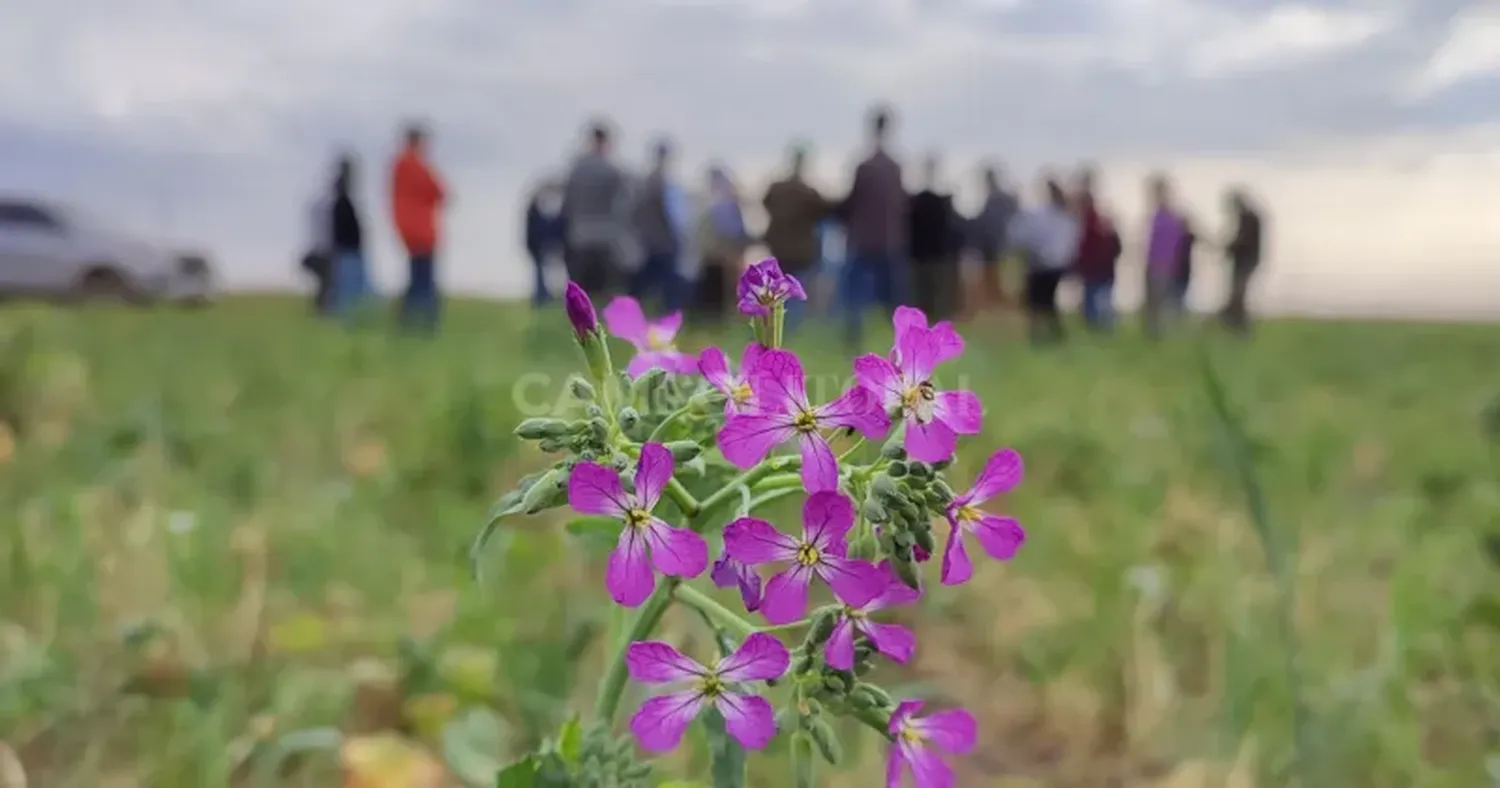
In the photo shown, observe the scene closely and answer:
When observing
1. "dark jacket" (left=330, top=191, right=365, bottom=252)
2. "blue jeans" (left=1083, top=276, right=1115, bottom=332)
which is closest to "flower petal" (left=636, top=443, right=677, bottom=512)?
"dark jacket" (left=330, top=191, right=365, bottom=252)

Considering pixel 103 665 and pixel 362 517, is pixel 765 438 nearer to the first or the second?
pixel 103 665

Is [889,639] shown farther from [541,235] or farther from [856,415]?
[541,235]

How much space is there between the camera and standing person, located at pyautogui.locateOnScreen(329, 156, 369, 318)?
34.0 ft

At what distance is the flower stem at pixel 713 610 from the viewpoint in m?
1.00

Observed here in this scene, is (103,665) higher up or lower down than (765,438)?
lower down

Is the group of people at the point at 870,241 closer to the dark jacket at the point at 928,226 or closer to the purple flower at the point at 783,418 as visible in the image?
the dark jacket at the point at 928,226

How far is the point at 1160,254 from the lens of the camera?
40.3 ft

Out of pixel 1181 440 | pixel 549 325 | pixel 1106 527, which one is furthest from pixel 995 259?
pixel 1106 527

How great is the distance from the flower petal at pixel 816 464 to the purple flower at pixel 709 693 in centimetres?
12

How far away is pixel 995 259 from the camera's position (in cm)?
1200

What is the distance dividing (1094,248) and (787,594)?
39.0 ft

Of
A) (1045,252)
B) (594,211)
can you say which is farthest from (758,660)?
(1045,252)

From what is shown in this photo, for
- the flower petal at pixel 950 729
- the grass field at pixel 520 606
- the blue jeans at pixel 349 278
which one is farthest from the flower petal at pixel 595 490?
the blue jeans at pixel 349 278

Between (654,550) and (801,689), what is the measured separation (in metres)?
0.18
